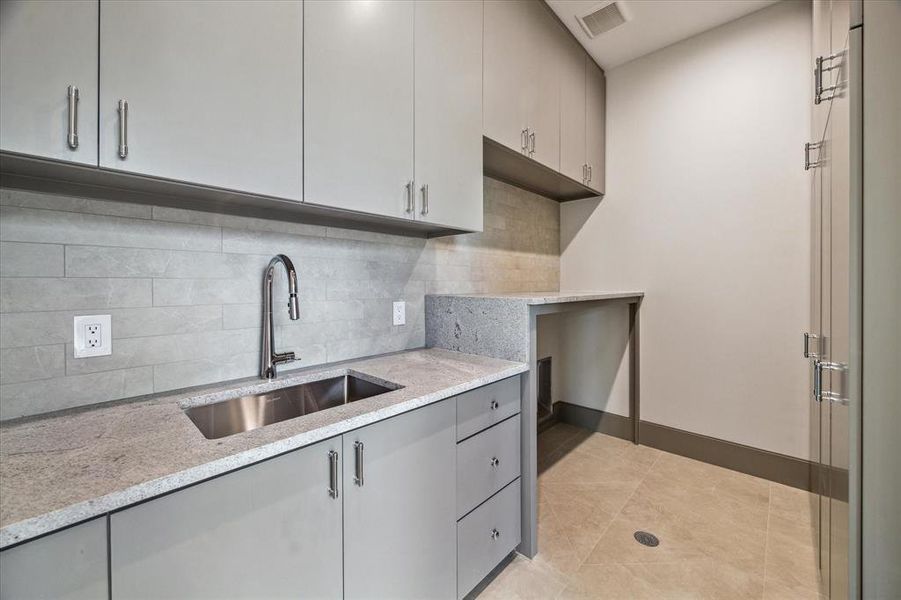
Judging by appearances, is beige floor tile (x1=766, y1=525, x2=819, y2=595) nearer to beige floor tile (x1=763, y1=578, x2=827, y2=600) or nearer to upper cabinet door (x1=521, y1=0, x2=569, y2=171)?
beige floor tile (x1=763, y1=578, x2=827, y2=600)

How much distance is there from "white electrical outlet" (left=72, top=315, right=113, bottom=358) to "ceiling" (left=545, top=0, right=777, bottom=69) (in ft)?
8.95

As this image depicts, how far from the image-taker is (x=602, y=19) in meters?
2.44

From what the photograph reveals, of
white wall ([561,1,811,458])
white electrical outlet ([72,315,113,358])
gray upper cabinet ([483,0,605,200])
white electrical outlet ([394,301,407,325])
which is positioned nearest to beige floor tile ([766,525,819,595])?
white wall ([561,1,811,458])

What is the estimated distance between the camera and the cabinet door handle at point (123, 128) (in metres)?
0.92

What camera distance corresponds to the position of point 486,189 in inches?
101

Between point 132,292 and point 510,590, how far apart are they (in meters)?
1.80

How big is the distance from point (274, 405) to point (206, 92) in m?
1.03

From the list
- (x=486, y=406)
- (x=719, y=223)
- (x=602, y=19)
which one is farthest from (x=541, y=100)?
(x=486, y=406)

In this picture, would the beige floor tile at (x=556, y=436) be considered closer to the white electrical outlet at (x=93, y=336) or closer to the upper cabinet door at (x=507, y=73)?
the upper cabinet door at (x=507, y=73)

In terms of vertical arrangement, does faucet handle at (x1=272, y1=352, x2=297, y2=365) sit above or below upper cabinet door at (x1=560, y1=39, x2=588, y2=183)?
below

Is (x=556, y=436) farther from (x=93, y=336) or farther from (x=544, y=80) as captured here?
(x=93, y=336)

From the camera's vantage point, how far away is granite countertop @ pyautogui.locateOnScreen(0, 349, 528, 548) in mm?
668

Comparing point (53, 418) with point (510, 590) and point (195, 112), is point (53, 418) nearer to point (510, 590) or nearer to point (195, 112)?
point (195, 112)

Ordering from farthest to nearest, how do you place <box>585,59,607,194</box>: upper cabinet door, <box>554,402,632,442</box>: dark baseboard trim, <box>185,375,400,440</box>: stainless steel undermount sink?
<box>554,402,632,442</box>: dark baseboard trim, <box>585,59,607,194</box>: upper cabinet door, <box>185,375,400,440</box>: stainless steel undermount sink
